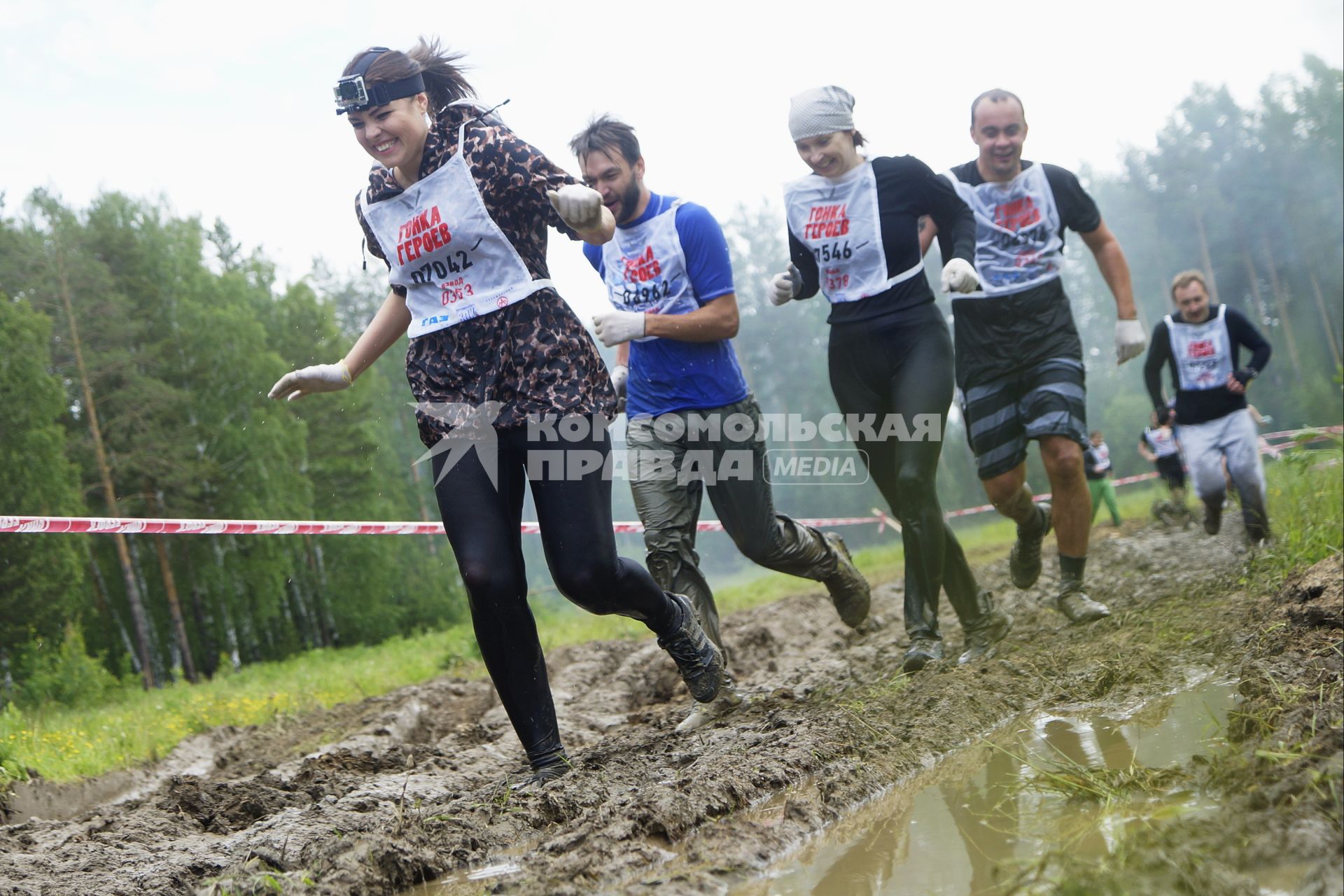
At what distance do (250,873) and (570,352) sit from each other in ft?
5.71

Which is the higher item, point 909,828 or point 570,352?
point 570,352

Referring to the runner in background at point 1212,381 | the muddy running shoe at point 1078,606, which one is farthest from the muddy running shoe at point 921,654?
the runner in background at point 1212,381

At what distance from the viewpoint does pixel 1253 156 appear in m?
49.9

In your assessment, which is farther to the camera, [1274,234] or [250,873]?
[1274,234]

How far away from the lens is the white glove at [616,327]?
446 centimetres

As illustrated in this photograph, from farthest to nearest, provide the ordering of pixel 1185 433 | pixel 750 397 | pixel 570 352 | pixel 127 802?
pixel 1185 433, pixel 750 397, pixel 127 802, pixel 570 352

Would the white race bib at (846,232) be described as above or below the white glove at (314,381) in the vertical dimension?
above

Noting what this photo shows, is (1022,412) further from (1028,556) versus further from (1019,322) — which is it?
(1028,556)

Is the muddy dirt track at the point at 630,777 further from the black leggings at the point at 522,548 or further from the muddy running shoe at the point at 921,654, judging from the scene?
the black leggings at the point at 522,548

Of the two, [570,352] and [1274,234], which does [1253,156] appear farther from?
[570,352]

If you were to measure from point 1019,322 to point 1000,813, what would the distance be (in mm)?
3724

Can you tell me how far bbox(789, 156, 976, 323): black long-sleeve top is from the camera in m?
5.18

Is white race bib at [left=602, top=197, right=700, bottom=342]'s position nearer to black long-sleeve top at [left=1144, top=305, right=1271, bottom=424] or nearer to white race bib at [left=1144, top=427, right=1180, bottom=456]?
black long-sleeve top at [left=1144, top=305, right=1271, bottom=424]

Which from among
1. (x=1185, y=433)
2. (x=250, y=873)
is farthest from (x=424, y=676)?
(x=250, y=873)
